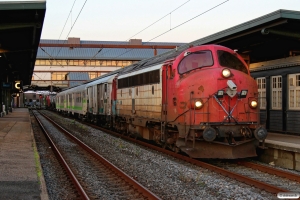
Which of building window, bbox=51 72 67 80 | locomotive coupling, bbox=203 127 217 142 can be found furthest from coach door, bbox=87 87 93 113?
building window, bbox=51 72 67 80

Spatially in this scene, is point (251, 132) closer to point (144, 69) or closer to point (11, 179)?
point (144, 69)

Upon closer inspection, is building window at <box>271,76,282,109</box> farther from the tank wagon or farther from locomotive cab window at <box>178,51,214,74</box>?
locomotive cab window at <box>178,51,214,74</box>

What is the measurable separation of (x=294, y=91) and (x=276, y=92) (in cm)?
119

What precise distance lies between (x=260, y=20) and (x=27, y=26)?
914 cm

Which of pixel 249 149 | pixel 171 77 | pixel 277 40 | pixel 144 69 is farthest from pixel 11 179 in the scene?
pixel 277 40

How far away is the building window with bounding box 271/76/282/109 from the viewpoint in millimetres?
15229

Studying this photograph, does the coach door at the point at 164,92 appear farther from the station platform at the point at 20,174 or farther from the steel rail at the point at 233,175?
the station platform at the point at 20,174

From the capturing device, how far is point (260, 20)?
11750 mm

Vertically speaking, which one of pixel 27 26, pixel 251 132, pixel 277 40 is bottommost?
pixel 251 132

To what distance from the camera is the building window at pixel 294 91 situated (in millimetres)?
14141

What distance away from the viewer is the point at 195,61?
1141 cm

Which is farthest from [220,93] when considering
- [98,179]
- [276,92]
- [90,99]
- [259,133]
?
[90,99]

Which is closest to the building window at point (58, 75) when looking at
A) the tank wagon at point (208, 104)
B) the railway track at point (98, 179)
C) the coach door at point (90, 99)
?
the coach door at point (90, 99)

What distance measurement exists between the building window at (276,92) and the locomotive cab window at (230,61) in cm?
425
